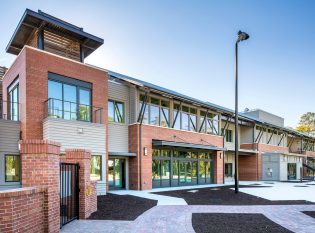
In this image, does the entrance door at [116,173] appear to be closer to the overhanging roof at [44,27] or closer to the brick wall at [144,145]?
the brick wall at [144,145]

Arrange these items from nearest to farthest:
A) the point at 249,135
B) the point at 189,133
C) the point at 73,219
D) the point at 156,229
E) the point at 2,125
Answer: the point at 156,229, the point at 73,219, the point at 2,125, the point at 189,133, the point at 249,135

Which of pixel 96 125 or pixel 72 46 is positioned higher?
pixel 72 46

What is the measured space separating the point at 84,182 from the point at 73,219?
3.60 feet

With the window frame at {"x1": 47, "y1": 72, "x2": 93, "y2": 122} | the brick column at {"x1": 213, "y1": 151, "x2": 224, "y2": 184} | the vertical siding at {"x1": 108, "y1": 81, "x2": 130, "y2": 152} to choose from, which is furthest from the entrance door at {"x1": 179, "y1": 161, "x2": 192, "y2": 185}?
the window frame at {"x1": 47, "y1": 72, "x2": 93, "y2": 122}

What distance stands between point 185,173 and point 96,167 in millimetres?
9224

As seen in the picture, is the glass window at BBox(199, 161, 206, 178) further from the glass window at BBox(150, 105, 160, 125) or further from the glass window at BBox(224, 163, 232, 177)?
the glass window at BBox(150, 105, 160, 125)

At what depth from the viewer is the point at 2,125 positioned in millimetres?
13750

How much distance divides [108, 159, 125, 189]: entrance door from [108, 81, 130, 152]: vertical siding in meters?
0.90

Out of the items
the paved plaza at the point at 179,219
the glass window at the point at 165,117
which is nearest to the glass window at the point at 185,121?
the glass window at the point at 165,117

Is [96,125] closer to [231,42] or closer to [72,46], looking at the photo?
[72,46]

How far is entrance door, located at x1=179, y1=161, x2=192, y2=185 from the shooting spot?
73.6 feet

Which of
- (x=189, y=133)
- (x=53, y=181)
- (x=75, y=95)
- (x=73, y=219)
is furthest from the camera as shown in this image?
(x=189, y=133)

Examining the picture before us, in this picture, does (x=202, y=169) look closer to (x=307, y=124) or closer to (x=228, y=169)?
(x=228, y=169)

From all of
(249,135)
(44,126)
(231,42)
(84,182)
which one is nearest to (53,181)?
(84,182)
